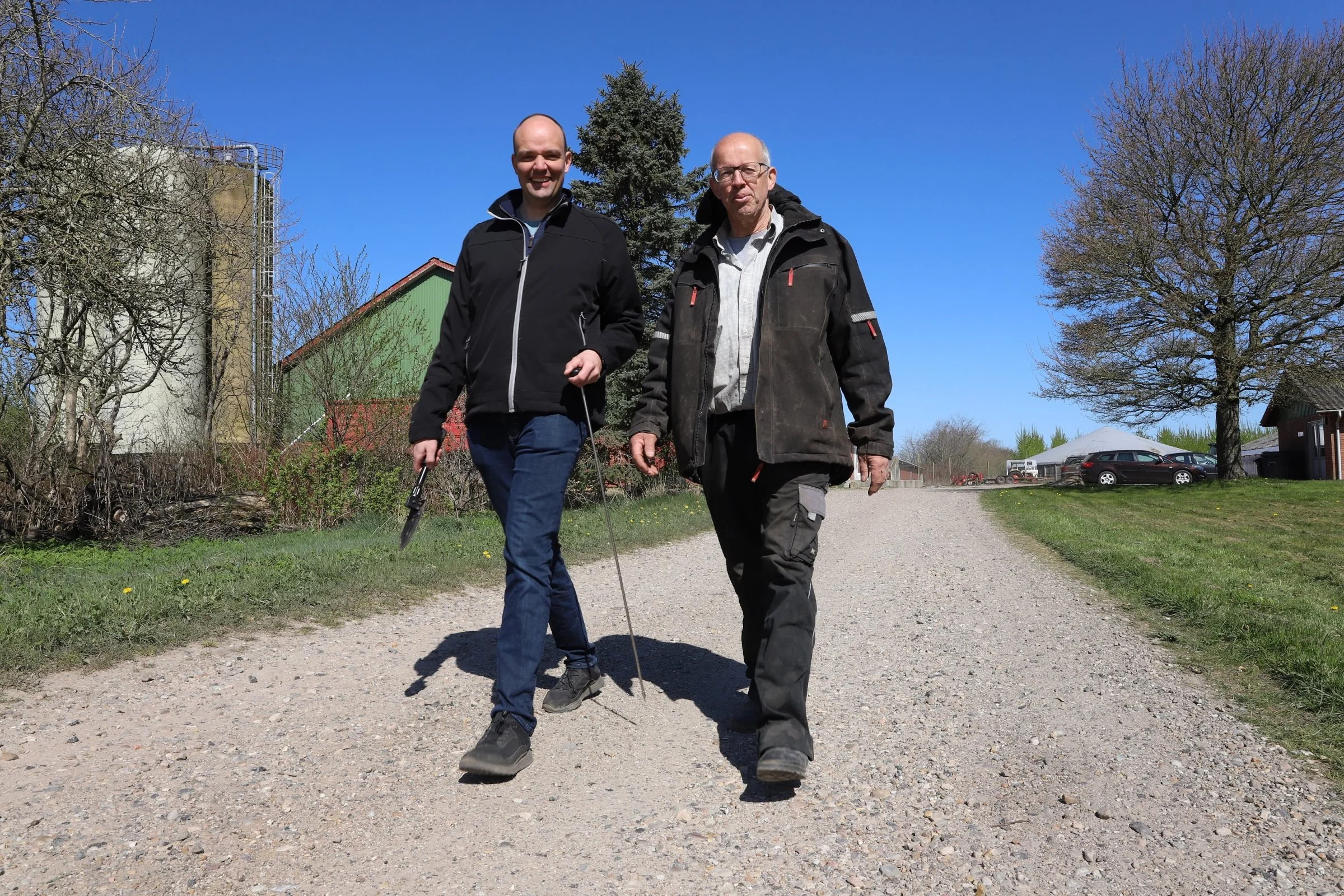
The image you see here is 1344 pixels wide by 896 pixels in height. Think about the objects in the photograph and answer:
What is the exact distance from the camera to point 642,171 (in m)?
20.8

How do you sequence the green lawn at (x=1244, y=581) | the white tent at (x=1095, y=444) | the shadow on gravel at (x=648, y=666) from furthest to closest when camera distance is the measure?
1. the white tent at (x=1095, y=444)
2. the shadow on gravel at (x=648, y=666)
3. the green lawn at (x=1244, y=581)

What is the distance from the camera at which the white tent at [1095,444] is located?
73938 millimetres

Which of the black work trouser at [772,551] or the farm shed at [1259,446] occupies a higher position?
the farm shed at [1259,446]

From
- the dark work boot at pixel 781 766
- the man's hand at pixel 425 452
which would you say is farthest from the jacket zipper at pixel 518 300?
the dark work boot at pixel 781 766

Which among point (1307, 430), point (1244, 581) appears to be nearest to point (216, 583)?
point (1244, 581)

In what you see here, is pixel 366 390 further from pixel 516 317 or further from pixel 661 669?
pixel 516 317

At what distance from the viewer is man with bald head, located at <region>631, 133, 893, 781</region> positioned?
311cm

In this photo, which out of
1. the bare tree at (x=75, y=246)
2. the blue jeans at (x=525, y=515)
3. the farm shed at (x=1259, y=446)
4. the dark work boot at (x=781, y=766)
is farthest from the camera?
the farm shed at (x=1259, y=446)

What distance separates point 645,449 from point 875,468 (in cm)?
88

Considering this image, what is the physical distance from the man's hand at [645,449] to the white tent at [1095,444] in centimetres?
7554

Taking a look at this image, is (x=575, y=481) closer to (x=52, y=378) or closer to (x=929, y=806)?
(x=52, y=378)

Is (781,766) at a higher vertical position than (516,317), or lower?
lower

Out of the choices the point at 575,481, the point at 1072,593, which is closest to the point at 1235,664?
the point at 1072,593

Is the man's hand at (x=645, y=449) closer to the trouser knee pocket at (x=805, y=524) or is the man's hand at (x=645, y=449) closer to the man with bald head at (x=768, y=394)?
the man with bald head at (x=768, y=394)
